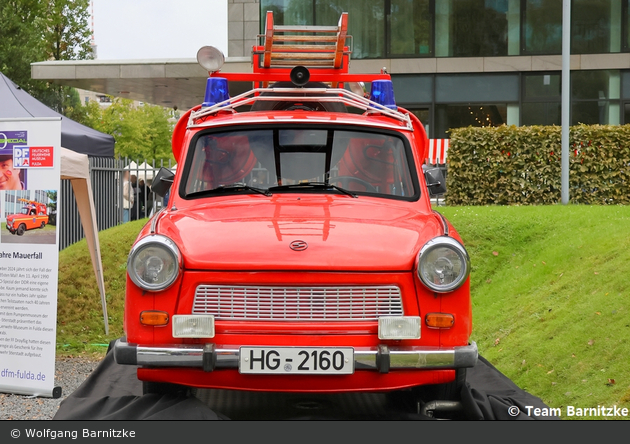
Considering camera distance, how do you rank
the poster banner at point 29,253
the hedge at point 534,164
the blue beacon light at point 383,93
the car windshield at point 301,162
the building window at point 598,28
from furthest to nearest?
the building window at point 598,28
the hedge at point 534,164
the blue beacon light at point 383,93
the poster banner at point 29,253
the car windshield at point 301,162

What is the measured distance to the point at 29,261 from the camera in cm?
638

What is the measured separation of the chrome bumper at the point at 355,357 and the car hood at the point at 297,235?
0.46 metres

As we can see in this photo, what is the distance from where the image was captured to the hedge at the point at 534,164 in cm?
1398

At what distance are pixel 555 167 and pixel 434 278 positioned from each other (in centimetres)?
1023

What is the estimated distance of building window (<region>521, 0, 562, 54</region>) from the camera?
891 inches

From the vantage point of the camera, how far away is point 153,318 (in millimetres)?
4512

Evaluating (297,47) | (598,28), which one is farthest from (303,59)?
(598,28)

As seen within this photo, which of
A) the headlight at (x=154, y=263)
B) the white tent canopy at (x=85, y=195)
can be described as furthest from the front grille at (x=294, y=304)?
the white tent canopy at (x=85, y=195)

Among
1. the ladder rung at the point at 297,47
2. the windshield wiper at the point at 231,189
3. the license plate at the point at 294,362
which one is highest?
the ladder rung at the point at 297,47

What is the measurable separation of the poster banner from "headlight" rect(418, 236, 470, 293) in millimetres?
3212

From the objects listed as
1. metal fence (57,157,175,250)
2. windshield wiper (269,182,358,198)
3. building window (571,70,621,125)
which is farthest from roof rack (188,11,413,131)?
building window (571,70,621,125)

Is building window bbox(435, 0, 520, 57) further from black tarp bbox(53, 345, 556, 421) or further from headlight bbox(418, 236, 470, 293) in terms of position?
headlight bbox(418, 236, 470, 293)

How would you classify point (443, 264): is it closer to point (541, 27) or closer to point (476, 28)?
point (476, 28)

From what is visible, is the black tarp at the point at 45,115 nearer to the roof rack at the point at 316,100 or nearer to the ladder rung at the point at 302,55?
the ladder rung at the point at 302,55
